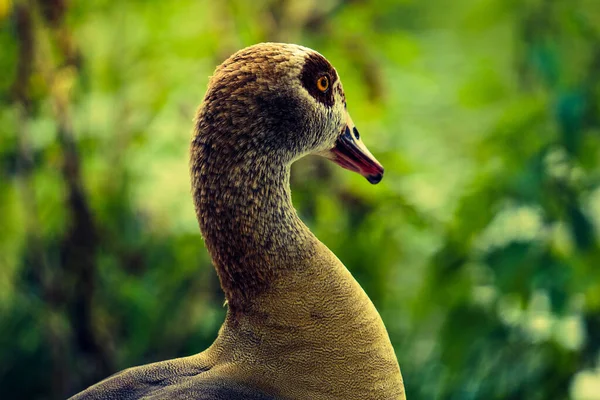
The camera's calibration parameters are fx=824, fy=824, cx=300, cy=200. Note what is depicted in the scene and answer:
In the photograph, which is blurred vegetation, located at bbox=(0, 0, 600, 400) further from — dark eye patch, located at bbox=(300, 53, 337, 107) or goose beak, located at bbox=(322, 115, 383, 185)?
dark eye patch, located at bbox=(300, 53, 337, 107)

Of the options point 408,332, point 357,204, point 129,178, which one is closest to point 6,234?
point 129,178

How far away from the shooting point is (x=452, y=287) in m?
2.56

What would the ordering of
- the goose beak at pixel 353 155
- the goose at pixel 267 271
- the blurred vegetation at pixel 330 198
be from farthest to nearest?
the blurred vegetation at pixel 330 198
the goose beak at pixel 353 155
the goose at pixel 267 271

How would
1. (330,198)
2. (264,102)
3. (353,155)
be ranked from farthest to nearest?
(330,198) → (353,155) → (264,102)

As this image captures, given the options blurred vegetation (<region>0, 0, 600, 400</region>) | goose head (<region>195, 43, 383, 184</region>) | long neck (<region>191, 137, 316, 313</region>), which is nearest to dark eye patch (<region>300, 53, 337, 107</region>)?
goose head (<region>195, 43, 383, 184</region>)

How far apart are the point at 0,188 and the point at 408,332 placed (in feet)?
5.09

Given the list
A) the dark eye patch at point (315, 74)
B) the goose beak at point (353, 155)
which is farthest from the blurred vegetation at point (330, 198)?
the dark eye patch at point (315, 74)

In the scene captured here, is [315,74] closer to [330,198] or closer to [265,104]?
[265,104]

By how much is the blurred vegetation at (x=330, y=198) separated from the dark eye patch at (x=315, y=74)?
1228mm

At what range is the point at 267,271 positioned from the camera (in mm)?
1188

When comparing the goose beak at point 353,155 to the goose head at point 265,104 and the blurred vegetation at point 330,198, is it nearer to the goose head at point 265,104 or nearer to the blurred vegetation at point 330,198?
the goose head at point 265,104

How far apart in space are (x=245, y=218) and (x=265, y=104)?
17 cm

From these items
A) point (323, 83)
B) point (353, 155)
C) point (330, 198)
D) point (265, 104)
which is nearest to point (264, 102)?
point (265, 104)

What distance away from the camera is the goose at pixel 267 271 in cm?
117
